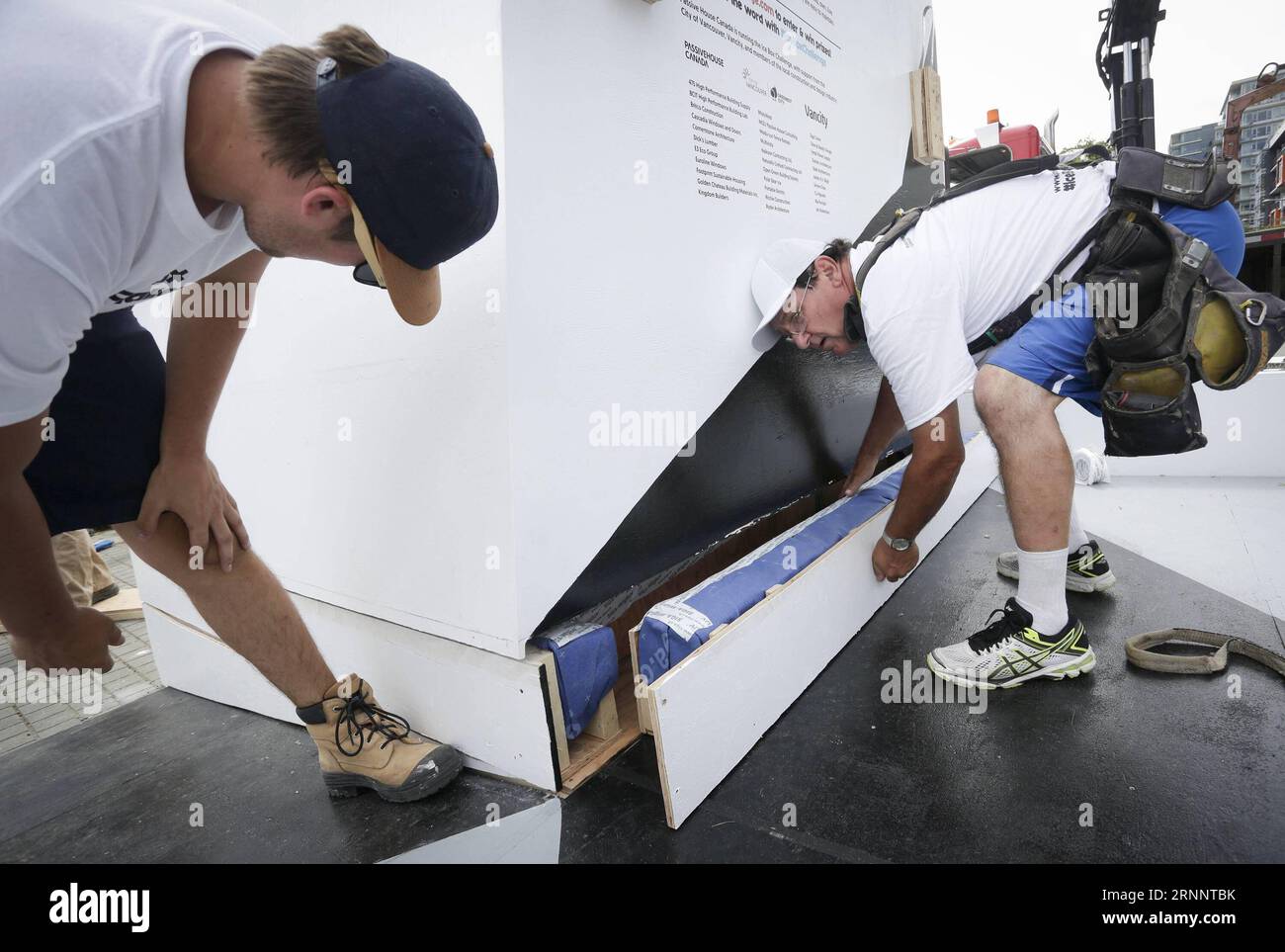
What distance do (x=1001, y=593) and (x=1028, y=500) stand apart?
0.54m

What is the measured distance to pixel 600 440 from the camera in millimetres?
1259

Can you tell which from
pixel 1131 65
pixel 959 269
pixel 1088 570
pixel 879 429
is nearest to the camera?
pixel 959 269

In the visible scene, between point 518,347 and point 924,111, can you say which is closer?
point 518,347

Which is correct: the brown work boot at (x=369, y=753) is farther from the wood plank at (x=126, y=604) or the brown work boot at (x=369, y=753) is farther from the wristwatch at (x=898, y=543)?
the wristwatch at (x=898, y=543)

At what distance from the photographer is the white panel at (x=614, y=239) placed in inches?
42.6

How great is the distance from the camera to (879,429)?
85.9 inches

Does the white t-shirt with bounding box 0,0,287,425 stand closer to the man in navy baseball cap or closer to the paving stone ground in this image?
the man in navy baseball cap

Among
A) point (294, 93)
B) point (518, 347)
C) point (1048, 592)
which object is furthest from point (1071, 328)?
point (294, 93)

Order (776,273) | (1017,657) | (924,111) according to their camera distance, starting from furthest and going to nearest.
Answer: (924,111)
(776,273)
(1017,657)

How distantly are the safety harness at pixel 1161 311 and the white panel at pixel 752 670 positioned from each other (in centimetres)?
65

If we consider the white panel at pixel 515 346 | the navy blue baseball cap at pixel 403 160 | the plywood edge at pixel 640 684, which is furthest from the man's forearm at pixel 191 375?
the plywood edge at pixel 640 684

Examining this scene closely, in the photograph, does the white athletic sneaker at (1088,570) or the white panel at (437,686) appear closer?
the white panel at (437,686)

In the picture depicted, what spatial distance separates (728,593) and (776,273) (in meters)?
0.89
